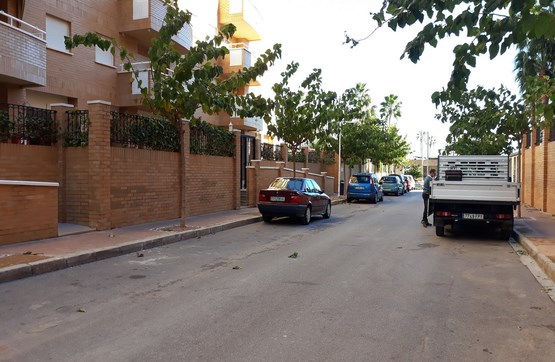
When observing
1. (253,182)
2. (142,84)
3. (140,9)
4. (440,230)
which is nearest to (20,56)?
(142,84)

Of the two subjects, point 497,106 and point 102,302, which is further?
point 497,106

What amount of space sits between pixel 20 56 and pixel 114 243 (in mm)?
6247

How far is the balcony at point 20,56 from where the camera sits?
11.9m

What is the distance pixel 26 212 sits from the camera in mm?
9648

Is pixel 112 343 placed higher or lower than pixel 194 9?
lower

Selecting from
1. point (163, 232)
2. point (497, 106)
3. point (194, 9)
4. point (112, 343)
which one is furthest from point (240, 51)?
point (112, 343)

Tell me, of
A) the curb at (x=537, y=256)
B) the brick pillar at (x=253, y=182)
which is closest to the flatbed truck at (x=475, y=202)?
the curb at (x=537, y=256)

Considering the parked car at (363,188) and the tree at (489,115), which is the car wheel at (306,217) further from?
the parked car at (363,188)

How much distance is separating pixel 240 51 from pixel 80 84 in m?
11.3

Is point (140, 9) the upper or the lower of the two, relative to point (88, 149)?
upper

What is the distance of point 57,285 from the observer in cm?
689

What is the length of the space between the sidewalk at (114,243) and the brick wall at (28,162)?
1.41 m

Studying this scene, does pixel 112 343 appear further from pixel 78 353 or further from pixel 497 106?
pixel 497 106

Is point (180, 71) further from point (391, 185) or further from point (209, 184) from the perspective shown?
point (391, 185)
